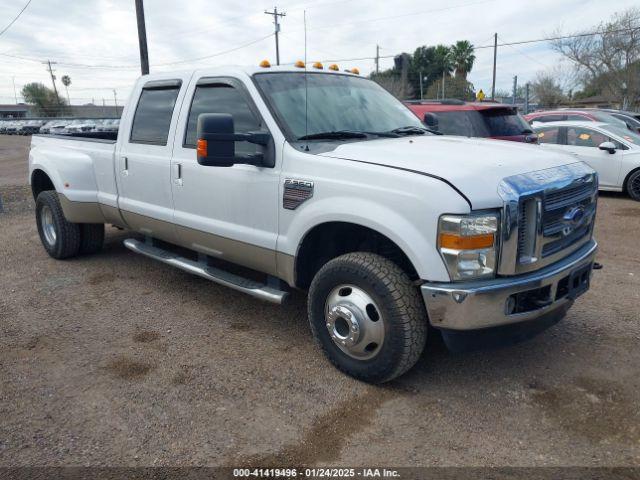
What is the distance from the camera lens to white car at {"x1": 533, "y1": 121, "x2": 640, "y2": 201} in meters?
9.67

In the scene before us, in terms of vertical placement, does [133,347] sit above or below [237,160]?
below

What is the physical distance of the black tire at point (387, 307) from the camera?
3031 mm

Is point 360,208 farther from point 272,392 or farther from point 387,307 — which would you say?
point 272,392

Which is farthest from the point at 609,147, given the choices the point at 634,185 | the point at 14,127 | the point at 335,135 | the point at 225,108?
the point at 14,127

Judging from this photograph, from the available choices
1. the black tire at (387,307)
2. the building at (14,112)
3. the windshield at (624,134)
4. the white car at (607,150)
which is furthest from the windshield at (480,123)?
the building at (14,112)

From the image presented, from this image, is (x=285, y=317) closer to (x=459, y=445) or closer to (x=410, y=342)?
(x=410, y=342)

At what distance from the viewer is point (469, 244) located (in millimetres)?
2777

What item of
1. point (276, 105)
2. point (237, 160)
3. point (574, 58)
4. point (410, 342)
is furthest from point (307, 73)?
point (574, 58)

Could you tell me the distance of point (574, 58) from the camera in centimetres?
4025

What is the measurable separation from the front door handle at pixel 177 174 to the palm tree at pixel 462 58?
2497 inches

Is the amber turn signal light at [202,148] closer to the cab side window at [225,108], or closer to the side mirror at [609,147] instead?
the cab side window at [225,108]

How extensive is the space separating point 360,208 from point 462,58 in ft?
217

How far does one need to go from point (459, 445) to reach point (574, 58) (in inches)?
1745

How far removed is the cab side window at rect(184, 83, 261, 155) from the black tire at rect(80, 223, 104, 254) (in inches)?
95.6
